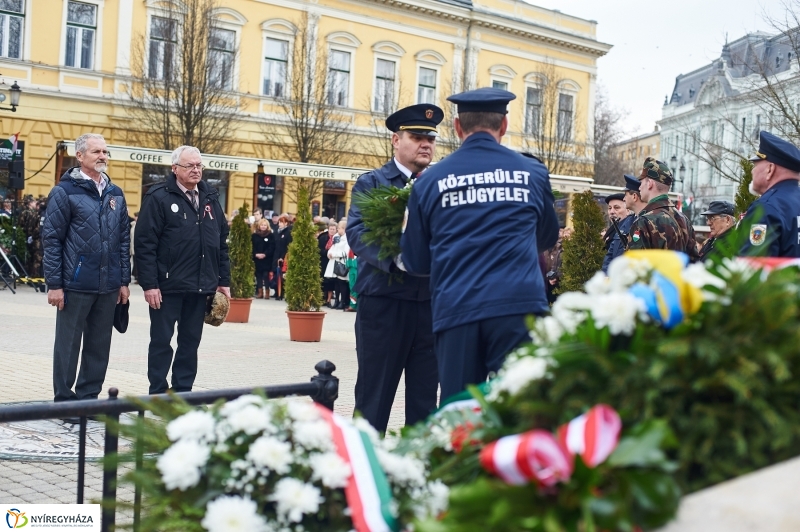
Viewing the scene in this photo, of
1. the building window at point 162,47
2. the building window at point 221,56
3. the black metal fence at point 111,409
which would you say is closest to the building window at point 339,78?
the building window at point 221,56

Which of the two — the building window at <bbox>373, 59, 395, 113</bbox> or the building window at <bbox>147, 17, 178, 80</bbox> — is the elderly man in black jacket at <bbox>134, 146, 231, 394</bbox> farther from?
the building window at <bbox>373, 59, 395, 113</bbox>

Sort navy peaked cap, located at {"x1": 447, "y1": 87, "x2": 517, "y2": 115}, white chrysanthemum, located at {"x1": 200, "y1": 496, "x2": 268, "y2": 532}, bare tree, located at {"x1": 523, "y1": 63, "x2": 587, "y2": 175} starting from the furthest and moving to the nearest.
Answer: bare tree, located at {"x1": 523, "y1": 63, "x2": 587, "y2": 175} < navy peaked cap, located at {"x1": 447, "y1": 87, "x2": 517, "y2": 115} < white chrysanthemum, located at {"x1": 200, "y1": 496, "x2": 268, "y2": 532}

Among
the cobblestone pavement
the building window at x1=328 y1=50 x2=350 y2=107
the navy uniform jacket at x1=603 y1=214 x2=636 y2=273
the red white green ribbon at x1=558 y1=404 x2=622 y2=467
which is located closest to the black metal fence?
the red white green ribbon at x1=558 y1=404 x2=622 y2=467

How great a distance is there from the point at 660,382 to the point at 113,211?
6.24 metres

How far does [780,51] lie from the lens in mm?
32469

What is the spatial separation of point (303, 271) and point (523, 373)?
11951 mm

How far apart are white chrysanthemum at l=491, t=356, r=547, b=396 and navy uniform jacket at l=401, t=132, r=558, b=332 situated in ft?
5.76

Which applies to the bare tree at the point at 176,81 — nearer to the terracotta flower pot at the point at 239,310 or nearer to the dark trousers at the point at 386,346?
the terracotta flower pot at the point at 239,310

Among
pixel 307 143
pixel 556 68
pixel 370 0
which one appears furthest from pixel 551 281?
pixel 556 68

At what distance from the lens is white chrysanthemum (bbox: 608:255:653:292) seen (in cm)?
215

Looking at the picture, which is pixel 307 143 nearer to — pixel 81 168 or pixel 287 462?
pixel 81 168

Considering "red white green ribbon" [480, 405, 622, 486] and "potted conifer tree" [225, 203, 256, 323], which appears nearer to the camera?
"red white green ribbon" [480, 405, 622, 486]

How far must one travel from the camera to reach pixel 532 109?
42.1 meters

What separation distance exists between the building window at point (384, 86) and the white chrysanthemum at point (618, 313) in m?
36.7
